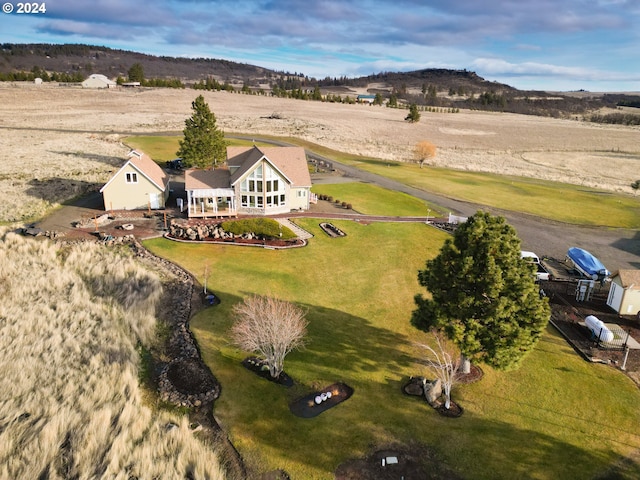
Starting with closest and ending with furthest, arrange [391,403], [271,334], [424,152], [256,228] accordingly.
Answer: [391,403], [271,334], [256,228], [424,152]

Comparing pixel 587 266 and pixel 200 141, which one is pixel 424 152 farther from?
pixel 587 266

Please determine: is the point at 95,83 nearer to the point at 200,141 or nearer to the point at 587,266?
the point at 200,141

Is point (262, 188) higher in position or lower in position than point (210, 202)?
higher

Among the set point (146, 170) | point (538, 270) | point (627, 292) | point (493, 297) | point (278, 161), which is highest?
point (278, 161)

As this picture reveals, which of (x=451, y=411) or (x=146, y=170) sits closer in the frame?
(x=451, y=411)

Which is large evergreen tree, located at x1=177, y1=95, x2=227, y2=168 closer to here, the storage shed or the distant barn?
the storage shed

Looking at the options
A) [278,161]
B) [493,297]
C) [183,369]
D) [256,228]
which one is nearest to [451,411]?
[493,297]

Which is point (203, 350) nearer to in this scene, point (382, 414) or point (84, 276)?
point (382, 414)

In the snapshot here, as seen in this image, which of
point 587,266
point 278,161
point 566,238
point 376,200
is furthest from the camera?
point 376,200
